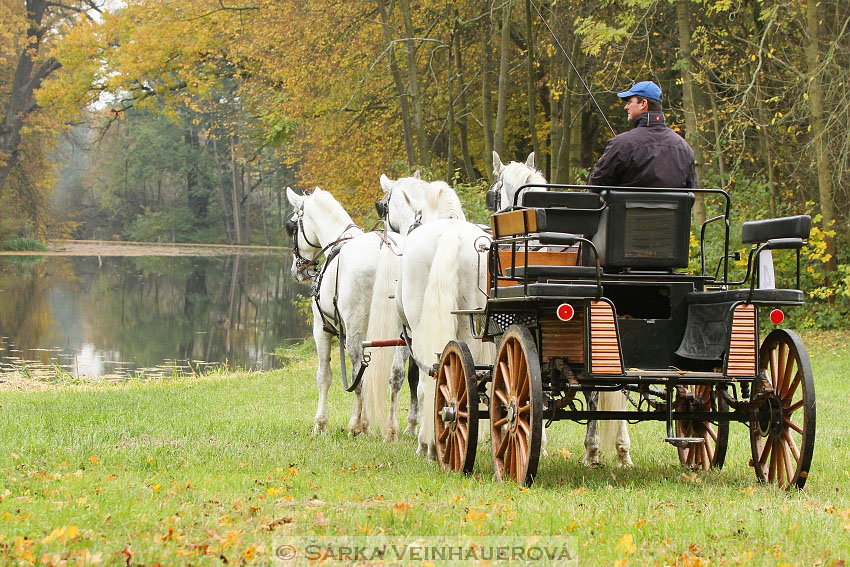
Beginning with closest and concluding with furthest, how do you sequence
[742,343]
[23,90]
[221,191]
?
1. [742,343]
2. [23,90]
3. [221,191]

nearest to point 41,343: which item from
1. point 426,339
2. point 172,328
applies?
point 172,328

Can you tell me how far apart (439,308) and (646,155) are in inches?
77.1

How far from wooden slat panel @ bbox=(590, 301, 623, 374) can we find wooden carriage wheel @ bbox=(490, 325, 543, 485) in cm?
32

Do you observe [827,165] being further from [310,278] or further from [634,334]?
[634,334]

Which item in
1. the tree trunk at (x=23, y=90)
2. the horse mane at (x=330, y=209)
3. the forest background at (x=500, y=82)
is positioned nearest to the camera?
the horse mane at (x=330, y=209)

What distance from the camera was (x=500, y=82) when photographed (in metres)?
20.1

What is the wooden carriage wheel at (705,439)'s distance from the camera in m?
6.53

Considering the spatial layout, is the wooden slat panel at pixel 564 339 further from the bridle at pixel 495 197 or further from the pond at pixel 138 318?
the pond at pixel 138 318

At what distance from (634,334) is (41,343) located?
18.4 metres

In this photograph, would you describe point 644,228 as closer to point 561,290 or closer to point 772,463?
point 561,290

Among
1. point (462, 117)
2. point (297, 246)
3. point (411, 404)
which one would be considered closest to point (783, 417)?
point (411, 404)

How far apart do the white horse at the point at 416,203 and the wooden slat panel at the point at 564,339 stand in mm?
2840

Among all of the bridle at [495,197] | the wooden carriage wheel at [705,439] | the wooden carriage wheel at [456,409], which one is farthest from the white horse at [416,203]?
the wooden carriage wheel at [705,439]

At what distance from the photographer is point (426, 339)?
24.0ft
